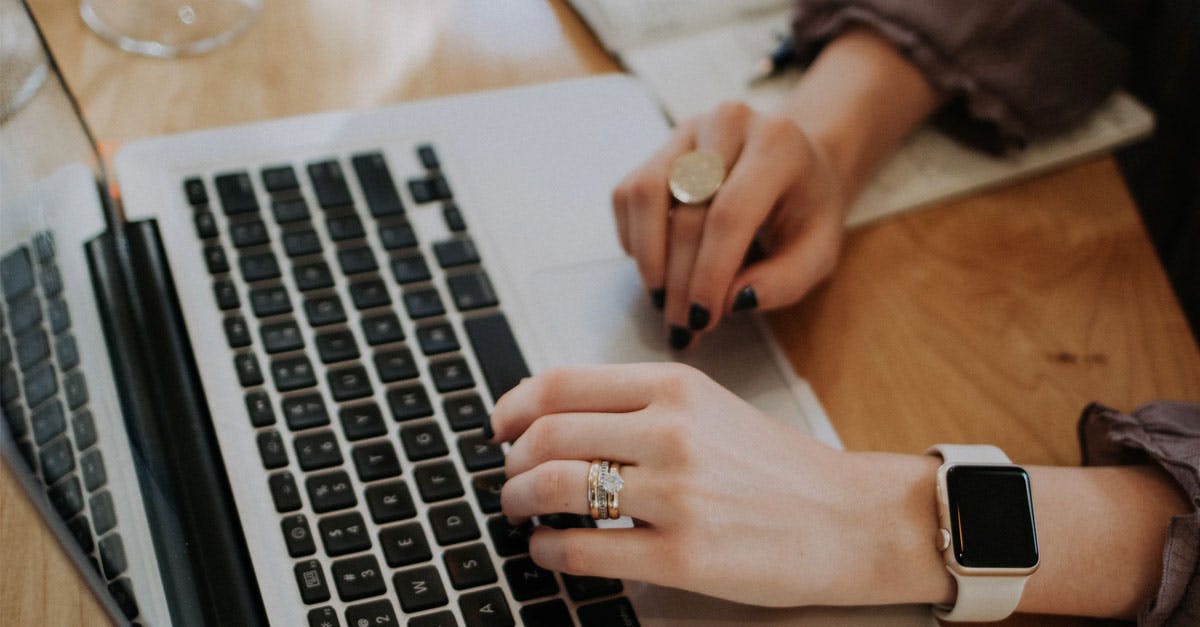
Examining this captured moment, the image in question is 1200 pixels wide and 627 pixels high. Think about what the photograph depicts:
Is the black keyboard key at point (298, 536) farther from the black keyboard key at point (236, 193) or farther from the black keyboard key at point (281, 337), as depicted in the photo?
the black keyboard key at point (236, 193)

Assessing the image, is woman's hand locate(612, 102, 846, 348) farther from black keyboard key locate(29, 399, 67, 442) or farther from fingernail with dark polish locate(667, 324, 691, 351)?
black keyboard key locate(29, 399, 67, 442)

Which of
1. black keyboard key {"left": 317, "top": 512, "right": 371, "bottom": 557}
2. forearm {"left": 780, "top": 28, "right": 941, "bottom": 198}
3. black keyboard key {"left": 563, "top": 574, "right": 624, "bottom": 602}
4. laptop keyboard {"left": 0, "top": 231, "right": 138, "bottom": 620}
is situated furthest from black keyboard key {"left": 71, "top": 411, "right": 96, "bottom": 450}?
forearm {"left": 780, "top": 28, "right": 941, "bottom": 198}

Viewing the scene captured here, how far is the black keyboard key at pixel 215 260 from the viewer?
1.84ft

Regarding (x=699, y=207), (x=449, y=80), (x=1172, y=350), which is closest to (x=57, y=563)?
(x=699, y=207)

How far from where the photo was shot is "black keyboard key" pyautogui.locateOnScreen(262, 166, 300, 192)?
600 millimetres

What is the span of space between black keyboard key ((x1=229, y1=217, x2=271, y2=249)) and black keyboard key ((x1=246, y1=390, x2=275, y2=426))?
0.10 metres

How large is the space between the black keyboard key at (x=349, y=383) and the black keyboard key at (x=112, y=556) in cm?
13

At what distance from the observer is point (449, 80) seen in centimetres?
74

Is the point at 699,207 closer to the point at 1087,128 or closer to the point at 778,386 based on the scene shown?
the point at 778,386

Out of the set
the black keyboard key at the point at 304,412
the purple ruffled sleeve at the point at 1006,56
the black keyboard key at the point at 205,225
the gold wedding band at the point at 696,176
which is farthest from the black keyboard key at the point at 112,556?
the purple ruffled sleeve at the point at 1006,56

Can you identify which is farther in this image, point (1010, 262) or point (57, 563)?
point (1010, 262)

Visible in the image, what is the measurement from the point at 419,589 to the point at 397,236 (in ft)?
0.72

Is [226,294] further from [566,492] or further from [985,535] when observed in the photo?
[985,535]

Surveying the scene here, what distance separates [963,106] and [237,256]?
0.53 meters
